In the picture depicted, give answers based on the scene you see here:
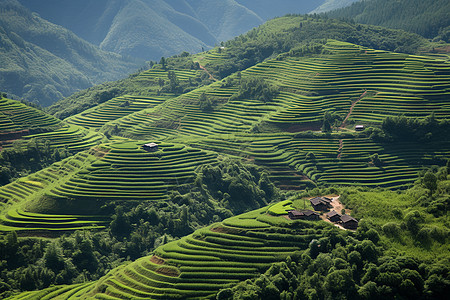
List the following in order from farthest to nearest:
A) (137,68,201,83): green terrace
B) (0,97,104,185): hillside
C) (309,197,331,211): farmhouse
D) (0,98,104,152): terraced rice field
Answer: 1. (137,68,201,83): green terrace
2. (0,98,104,152): terraced rice field
3. (0,97,104,185): hillside
4. (309,197,331,211): farmhouse

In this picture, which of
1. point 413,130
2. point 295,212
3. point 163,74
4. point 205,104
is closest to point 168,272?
point 295,212

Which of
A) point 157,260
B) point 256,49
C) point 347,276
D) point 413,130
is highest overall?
point 256,49

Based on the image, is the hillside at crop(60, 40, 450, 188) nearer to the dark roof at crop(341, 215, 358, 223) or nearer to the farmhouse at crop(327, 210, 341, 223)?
the farmhouse at crop(327, 210, 341, 223)

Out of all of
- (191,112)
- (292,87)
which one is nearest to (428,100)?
(292,87)

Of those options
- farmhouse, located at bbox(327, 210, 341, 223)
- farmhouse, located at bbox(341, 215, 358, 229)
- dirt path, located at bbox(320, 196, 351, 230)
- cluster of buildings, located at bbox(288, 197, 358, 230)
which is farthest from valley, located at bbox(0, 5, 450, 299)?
farmhouse, located at bbox(327, 210, 341, 223)

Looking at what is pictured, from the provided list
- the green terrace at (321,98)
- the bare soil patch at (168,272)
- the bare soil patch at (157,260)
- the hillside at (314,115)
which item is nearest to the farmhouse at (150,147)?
the hillside at (314,115)

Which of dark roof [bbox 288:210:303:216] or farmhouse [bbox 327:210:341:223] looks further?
dark roof [bbox 288:210:303:216]

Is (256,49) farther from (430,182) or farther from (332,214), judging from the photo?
(332,214)
